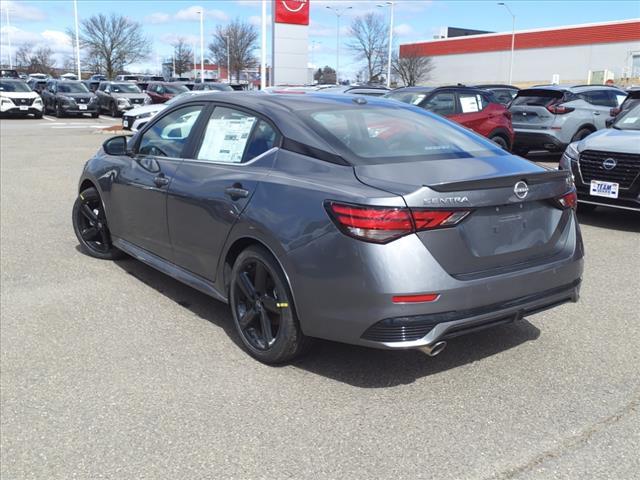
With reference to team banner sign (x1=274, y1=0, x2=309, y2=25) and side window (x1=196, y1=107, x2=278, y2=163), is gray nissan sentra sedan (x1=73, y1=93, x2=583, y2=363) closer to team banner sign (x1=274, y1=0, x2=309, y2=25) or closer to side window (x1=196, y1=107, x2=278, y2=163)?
side window (x1=196, y1=107, x2=278, y2=163)

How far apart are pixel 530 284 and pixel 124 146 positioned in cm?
360

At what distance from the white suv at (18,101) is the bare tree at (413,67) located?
57.4 m

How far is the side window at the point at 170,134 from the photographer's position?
15.5ft

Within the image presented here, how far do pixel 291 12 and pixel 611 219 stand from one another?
22781mm

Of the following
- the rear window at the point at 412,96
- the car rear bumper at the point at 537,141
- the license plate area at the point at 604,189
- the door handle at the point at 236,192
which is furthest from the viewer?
the car rear bumper at the point at 537,141

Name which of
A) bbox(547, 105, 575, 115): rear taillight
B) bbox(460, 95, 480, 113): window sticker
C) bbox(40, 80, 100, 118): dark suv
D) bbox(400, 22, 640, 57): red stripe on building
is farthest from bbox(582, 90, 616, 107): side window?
bbox(400, 22, 640, 57): red stripe on building

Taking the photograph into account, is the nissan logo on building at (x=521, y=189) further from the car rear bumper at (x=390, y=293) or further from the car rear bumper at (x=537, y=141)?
the car rear bumper at (x=537, y=141)

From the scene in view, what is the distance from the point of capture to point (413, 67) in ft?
270

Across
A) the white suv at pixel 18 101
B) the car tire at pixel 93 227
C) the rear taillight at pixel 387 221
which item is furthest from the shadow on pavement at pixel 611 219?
the white suv at pixel 18 101

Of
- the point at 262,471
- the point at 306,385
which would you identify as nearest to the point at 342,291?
the point at 306,385

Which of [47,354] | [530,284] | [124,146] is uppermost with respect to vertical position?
[124,146]

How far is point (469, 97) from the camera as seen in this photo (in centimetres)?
1302

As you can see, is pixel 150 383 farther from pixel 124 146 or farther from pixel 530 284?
pixel 124 146

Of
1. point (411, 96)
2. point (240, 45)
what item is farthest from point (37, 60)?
point (411, 96)
